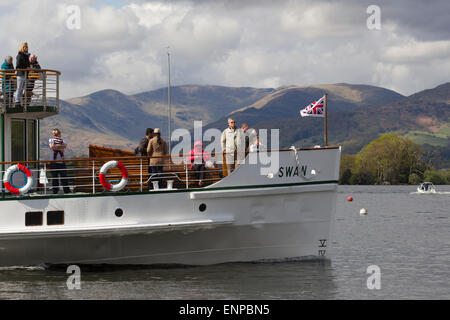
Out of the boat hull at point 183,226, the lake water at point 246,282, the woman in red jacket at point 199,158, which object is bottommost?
the lake water at point 246,282

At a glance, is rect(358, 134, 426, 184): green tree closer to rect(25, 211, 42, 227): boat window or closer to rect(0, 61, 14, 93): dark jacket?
rect(0, 61, 14, 93): dark jacket

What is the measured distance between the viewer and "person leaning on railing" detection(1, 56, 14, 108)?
54.0 feet

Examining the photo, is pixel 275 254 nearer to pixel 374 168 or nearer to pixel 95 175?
pixel 95 175

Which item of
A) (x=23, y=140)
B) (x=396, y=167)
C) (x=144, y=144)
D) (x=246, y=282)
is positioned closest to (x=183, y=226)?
(x=246, y=282)

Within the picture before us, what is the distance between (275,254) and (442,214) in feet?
102

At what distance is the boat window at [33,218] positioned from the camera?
15.2m

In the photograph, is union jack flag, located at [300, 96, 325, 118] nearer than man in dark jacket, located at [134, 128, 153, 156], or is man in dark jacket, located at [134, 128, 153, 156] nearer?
man in dark jacket, located at [134, 128, 153, 156]

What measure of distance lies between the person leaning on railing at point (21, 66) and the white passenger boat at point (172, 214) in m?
1.72

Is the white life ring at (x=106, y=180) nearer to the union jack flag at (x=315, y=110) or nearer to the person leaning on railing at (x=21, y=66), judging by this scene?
the person leaning on railing at (x=21, y=66)

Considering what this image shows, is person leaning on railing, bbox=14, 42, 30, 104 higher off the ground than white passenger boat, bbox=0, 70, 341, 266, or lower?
higher

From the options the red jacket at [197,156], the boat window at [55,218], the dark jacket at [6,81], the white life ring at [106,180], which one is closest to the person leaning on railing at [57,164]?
the boat window at [55,218]

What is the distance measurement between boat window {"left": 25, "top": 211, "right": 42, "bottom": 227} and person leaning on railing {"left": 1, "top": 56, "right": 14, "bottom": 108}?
2.99m

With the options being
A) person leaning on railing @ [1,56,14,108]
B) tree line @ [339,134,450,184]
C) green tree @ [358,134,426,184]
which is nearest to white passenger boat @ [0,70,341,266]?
person leaning on railing @ [1,56,14,108]
